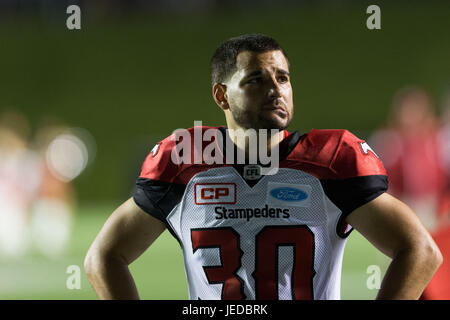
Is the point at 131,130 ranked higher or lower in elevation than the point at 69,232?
higher

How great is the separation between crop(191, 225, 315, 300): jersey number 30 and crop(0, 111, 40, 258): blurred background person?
800cm

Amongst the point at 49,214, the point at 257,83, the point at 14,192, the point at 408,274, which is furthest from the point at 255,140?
the point at 14,192

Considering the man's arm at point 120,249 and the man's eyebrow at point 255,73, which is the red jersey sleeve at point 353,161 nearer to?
the man's eyebrow at point 255,73

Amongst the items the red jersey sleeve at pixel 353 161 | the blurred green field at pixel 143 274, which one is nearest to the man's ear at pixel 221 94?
the red jersey sleeve at pixel 353 161

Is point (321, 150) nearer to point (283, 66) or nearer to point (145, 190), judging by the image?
point (283, 66)

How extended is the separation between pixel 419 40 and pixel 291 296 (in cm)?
1353

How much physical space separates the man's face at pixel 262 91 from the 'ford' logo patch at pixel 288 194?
234mm

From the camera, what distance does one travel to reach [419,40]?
49.7 ft

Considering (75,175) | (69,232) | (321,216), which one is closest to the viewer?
(321,216)

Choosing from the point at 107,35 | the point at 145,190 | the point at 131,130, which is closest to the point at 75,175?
the point at 131,130

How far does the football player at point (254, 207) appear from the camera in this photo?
8.32ft

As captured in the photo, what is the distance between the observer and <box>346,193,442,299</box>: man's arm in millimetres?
2281

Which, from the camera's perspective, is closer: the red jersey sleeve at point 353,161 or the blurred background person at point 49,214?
the red jersey sleeve at point 353,161

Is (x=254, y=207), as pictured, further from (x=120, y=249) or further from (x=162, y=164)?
(x=120, y=249)
